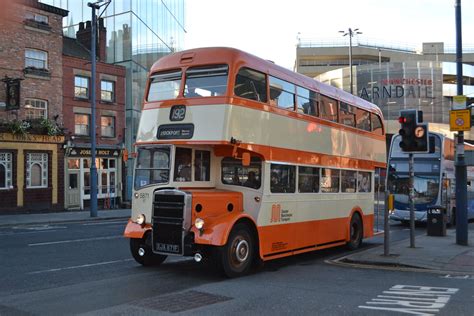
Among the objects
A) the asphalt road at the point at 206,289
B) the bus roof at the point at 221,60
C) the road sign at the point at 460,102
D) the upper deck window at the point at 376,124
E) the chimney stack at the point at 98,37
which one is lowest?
the asphalt road at the point at 206,289

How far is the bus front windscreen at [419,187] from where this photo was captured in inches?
899

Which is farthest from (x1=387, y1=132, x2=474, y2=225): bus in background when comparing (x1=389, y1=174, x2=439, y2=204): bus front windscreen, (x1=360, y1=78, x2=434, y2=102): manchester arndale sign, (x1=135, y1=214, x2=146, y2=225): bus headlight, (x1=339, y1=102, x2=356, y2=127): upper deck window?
(x1=360, y1=78, x2=434, y2=102): manchester arndale sign

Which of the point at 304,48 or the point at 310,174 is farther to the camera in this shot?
the point at 304,48

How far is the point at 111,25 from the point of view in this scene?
124 feet

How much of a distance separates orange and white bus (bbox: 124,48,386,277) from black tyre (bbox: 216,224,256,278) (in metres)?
0.02

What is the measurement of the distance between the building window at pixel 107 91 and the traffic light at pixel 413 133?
24.1 meters

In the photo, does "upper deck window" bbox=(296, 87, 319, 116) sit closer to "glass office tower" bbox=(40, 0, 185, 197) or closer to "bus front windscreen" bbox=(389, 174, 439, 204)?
"bus front windscreen" bbox=(389, 174, 439, 204)

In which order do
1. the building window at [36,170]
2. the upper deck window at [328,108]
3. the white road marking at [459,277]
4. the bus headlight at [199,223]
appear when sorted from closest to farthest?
the bus headlight at [199,223] → the white road marking at [459,277] → the upper deck window at [328,108] → the building window at [36,170]

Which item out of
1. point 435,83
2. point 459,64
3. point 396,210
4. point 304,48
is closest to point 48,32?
point 396,210

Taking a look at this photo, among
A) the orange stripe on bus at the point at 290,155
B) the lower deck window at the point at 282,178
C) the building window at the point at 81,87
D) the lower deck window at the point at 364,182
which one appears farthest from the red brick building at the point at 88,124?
the lower deck window at the point at 282,178

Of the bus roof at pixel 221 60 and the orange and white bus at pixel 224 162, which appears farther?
the bus roof at pixel 221 60

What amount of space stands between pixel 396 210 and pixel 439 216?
671cm

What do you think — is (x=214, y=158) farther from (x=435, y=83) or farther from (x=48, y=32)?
(x=435, y=83)

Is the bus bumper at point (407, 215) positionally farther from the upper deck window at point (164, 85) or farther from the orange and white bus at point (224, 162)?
the upper deck window at point (164, 85)
